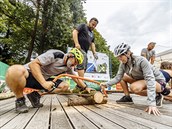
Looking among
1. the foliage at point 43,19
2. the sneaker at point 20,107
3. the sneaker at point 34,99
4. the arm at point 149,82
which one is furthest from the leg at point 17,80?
the foliage at point 43,19

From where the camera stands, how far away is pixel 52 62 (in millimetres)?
2467

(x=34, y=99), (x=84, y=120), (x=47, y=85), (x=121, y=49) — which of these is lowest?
(x=84, y=120)

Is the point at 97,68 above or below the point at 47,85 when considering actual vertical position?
above

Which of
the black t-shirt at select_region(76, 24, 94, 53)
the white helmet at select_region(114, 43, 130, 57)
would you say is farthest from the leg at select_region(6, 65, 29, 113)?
the black t-shirt at select_region(76, 24, 94, 53)

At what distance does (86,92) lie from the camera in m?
2.98

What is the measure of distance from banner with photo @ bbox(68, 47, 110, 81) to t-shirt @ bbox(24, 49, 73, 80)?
539 cm

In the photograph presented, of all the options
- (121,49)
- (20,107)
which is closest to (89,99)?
(121,49)

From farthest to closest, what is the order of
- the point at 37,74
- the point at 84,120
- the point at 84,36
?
the point at 84,36 → the point at 37,74 → the point at 84,120

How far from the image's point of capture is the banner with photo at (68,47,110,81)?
807cm

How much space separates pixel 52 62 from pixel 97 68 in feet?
19.4

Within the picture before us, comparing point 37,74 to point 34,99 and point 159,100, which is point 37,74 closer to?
point 34,99

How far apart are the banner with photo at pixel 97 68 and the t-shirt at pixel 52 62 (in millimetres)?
5386

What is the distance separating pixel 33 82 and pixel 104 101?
3.90ft

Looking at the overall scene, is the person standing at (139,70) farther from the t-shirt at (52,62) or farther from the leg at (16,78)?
the leg at (16,78)
